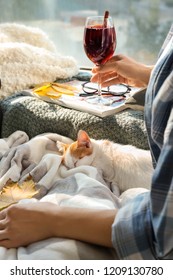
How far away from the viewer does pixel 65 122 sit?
4.77ft

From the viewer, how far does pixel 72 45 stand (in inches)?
88.8

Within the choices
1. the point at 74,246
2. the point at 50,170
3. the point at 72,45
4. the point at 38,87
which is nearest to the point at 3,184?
the point at 50,170

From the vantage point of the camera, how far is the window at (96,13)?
2.03 metres

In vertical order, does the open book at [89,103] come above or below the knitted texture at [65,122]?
above

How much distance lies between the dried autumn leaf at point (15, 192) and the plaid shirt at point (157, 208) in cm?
44

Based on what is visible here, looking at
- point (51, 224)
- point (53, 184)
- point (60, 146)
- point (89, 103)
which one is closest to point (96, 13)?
point (89, 103)

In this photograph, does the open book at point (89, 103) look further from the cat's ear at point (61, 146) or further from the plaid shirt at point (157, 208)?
the plaid shirt at point (157, 208)

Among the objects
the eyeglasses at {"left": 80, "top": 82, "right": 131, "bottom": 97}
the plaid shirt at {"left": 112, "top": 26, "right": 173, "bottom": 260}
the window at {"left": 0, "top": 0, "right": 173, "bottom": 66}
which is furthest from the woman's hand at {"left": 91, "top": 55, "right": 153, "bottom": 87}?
the window at {"left": 0, "top": 0, "right": 173, "bottom": 66}

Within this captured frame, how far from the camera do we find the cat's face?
4.25 ft

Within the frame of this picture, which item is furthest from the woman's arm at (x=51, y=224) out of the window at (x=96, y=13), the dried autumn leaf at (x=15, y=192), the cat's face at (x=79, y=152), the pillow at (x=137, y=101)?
the window at (x=96, y=13)

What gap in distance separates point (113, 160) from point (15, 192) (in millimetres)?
327

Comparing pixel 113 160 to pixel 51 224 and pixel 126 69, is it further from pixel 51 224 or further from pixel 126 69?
pixel 51 224

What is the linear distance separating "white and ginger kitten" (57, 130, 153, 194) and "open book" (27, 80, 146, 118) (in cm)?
11

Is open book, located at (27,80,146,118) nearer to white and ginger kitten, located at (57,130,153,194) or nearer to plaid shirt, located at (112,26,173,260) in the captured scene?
white and ginger kitten, located at (57,130,153,194)
